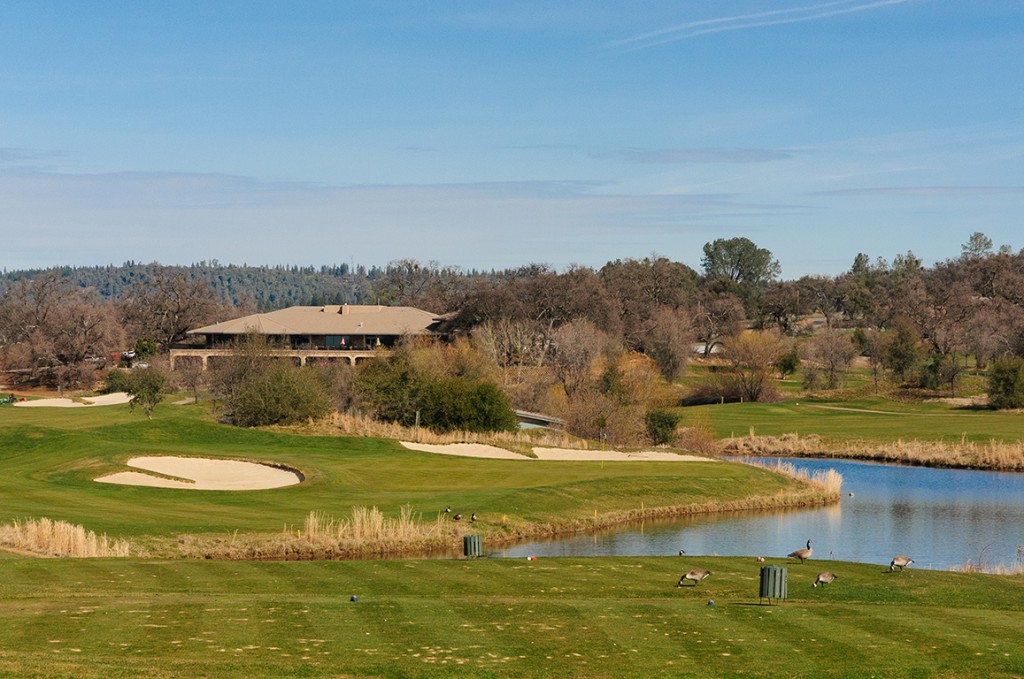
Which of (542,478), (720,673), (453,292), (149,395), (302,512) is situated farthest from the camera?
(453,292)

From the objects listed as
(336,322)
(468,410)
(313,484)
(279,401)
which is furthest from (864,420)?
(336,322)

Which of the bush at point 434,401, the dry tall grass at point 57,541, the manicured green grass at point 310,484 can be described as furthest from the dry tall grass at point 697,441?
the dry tall grass at point 57,541

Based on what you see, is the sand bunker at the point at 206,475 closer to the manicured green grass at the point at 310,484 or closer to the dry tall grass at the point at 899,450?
the manicured green grass at the point at 310,484

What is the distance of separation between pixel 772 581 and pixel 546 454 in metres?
33.6

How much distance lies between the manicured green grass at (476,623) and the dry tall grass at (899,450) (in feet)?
128

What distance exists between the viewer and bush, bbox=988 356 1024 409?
8556cm

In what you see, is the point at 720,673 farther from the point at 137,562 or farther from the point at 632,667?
the point at 137,562

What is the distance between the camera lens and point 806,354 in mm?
119438

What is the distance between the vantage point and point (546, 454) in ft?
183

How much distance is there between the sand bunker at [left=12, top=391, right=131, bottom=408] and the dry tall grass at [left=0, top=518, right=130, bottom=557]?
60.9 m

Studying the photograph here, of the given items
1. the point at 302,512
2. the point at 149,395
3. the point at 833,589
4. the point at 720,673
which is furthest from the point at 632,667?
the point at 149,395

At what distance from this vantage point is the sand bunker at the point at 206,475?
1687 inches

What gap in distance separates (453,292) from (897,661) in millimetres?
145934

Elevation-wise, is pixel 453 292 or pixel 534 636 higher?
pixel 453 292
